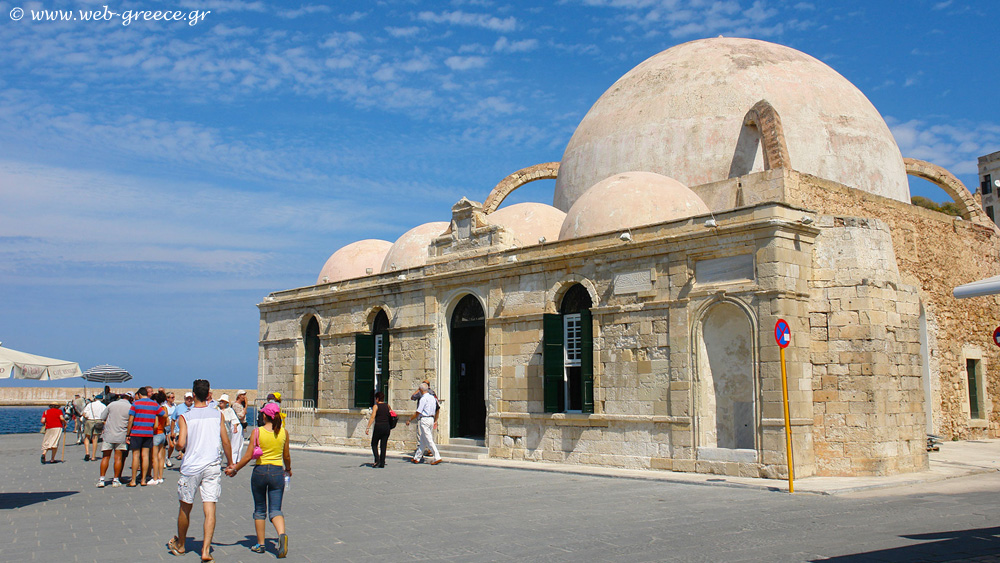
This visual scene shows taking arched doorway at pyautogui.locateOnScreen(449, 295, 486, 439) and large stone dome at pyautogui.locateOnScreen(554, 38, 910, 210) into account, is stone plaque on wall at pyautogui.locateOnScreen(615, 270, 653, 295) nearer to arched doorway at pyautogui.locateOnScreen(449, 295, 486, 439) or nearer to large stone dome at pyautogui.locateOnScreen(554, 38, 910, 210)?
arched doorway at pyautogui.locateOnScreen(449, 295, 486, 439)

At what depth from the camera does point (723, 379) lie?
43.7 feet

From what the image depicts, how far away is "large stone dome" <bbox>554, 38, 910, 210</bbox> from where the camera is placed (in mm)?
17922

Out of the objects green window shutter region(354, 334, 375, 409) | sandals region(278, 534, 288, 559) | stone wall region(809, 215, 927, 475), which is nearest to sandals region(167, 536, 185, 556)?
sandals region(278, 534, 288, 559)

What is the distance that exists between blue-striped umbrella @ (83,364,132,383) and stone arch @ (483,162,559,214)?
13.4 meters

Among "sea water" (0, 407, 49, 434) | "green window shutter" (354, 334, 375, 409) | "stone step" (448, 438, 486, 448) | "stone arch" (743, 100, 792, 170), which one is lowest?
"sea water" (0, 407, 49, 434)

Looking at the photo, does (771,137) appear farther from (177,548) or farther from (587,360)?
(177,548)

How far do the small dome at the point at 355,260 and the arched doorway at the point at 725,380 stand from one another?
12.9 meters

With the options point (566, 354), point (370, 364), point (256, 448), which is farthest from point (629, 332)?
point (256, 448)

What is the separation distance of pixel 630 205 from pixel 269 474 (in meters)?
10.3

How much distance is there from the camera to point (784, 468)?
38.9ft

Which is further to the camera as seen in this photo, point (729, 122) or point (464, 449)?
point (729, 122)

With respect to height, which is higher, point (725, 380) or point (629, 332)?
point (629, 332)

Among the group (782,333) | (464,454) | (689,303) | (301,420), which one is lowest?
(464,454)

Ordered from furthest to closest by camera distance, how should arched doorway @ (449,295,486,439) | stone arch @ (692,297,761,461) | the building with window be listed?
the building with window, arched doorway @ (449,295,486,439), stone arch @ (692,297,761,461)
